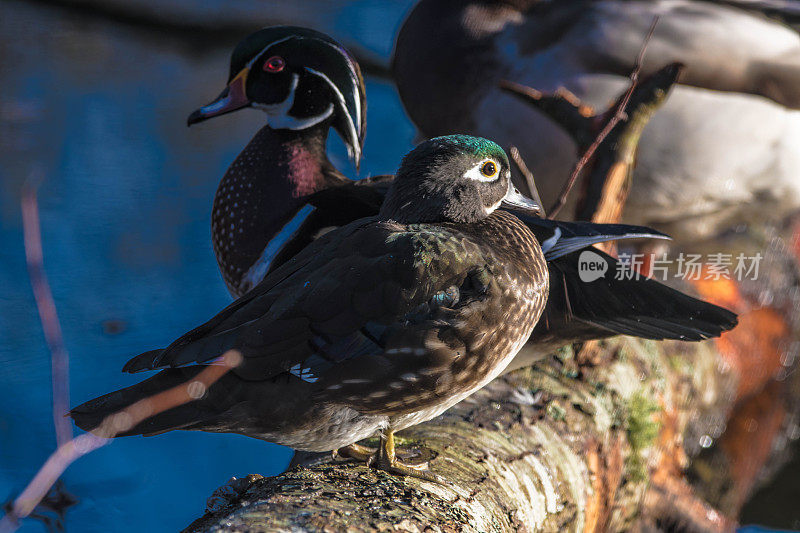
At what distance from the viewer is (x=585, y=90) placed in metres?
1.71

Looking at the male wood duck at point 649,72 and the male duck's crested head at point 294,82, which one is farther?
the male wood duck at point 649,72

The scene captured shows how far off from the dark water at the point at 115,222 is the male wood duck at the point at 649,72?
46 cm

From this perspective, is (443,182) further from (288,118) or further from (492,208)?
(288,118)

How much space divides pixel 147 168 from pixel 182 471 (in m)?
1.44

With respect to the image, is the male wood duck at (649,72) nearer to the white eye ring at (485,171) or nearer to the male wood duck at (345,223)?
the male wood duck at (345,223)

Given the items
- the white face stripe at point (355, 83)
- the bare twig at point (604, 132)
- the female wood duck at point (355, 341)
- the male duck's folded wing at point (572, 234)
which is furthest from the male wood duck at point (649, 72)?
the female wood duck at point (355, 341)

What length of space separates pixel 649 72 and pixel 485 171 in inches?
35.3

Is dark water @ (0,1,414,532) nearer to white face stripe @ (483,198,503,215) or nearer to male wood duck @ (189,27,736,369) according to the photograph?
male wood duck @ (189,27,736,369)

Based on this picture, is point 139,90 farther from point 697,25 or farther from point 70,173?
point 697,25

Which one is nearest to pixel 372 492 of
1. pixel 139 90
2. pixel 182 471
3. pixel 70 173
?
pixel 182 471

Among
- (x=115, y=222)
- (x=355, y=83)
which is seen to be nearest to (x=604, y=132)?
(x=355, y=83)

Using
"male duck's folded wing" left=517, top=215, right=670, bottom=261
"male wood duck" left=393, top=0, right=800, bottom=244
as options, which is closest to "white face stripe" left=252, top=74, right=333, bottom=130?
"male duck's folded wing" left=517, top=215, right=670, bottom=261

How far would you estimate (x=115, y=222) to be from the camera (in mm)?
2289

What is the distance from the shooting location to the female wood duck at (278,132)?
4.00 feet
